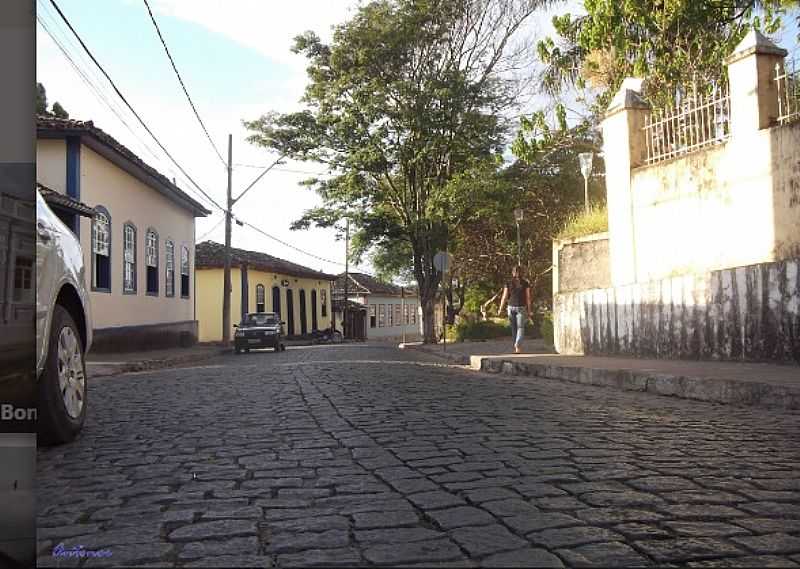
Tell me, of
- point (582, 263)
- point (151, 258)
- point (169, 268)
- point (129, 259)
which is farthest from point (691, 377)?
point (169, 268)

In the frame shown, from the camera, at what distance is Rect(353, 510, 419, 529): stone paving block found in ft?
8.80

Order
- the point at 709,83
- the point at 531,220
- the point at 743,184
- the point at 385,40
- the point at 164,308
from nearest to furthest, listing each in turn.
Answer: the point at 743,184 < the point at 709,83 < the point at 385,40 < the point at 164,308 < the point at 531,220

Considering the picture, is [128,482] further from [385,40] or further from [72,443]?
[385,40]

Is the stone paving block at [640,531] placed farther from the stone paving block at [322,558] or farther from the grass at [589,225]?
the grass at [589,225]

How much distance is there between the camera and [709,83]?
398 inches

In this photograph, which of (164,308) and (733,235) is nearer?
(733,235)

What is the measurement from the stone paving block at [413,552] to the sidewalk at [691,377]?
465 cm

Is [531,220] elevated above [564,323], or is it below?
above

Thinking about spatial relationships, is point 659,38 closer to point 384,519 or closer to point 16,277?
point 384,519

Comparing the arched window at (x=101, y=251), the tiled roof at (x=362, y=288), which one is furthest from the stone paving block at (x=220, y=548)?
the tiled roof at (x=362, y=288)

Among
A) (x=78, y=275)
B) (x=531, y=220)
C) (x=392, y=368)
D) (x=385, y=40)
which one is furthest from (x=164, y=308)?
(x=78, y=275)

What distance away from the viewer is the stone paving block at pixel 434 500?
9.68 ft

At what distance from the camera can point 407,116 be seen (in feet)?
61.3

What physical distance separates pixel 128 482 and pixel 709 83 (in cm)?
939
